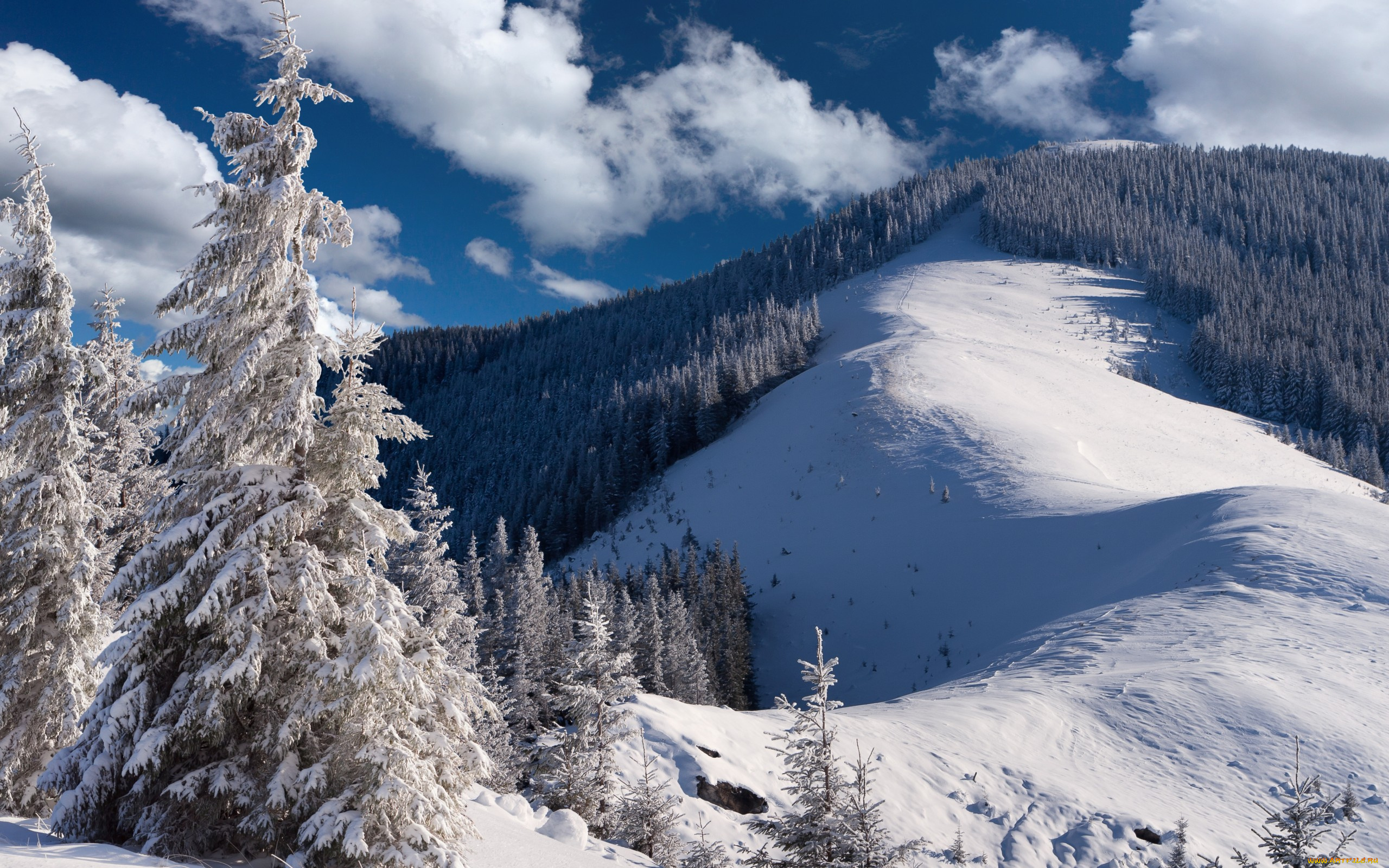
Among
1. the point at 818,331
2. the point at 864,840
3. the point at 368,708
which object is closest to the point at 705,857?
the point at 864,840

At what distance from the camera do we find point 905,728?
20344 millimetres

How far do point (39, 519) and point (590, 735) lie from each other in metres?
11.6

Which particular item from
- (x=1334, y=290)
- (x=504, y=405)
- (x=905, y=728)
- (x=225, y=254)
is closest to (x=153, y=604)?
(x=225, y=254)

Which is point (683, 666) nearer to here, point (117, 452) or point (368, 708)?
point (117, 452)

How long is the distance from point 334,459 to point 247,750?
3.38 metres

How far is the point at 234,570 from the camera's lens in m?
7.23

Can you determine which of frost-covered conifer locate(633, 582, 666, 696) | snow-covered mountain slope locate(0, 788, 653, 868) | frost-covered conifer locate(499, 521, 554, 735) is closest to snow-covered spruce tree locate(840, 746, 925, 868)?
snow-covered mountain slope locate(0, 788, 653, 868)

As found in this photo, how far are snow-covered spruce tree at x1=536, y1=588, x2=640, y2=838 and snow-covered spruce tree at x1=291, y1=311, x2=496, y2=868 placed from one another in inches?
275

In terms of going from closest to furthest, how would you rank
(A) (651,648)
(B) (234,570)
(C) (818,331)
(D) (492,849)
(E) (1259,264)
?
(B) (234,570)
(D) (492,849)
(A) (651,648)
(C) (818,331)
(E) (1259,264)

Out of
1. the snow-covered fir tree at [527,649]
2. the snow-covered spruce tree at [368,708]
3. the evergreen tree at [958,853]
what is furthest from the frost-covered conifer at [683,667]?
the snow-covered spruce tree at [368,708]

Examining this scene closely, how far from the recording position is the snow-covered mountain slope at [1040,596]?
17.0 meters

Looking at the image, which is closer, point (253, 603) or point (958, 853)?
point (253, 603)

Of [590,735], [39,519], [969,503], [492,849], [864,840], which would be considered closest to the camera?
[864,840]

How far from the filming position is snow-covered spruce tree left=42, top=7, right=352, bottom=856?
705cm
